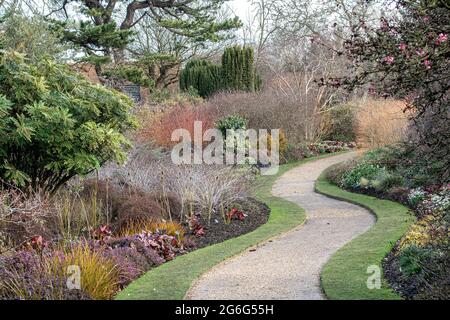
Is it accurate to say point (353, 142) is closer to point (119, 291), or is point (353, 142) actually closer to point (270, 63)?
point (270, 63)

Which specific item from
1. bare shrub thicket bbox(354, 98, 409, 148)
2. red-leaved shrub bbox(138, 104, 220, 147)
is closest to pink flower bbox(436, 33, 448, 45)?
red-leaved shrub bbox(138, 104, 220, 147)

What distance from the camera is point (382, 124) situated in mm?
16109

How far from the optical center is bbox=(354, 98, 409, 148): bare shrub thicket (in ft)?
50.1

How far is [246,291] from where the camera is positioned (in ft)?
17.4

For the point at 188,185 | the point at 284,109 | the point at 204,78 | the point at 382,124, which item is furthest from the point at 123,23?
the point at 188,185

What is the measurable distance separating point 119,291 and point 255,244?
2.48m

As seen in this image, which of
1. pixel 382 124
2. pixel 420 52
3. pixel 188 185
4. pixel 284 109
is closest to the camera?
pixel 420 52

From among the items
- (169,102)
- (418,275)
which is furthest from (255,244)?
(169,102)

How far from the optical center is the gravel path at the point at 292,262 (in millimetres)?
5285

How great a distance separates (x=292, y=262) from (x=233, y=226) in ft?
7.20

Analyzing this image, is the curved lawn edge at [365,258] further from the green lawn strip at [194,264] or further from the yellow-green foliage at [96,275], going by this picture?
the yellow-green foliage at [96,275]

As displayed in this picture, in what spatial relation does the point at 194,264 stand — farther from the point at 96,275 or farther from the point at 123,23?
the point at 123,23

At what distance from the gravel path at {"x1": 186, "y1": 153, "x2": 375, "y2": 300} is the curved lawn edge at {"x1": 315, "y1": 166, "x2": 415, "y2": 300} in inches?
5.6

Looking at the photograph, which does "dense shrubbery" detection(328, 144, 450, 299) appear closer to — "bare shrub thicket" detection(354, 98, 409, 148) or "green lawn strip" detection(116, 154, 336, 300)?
"green lawn strip" detection(116, 154, 336, 300)
